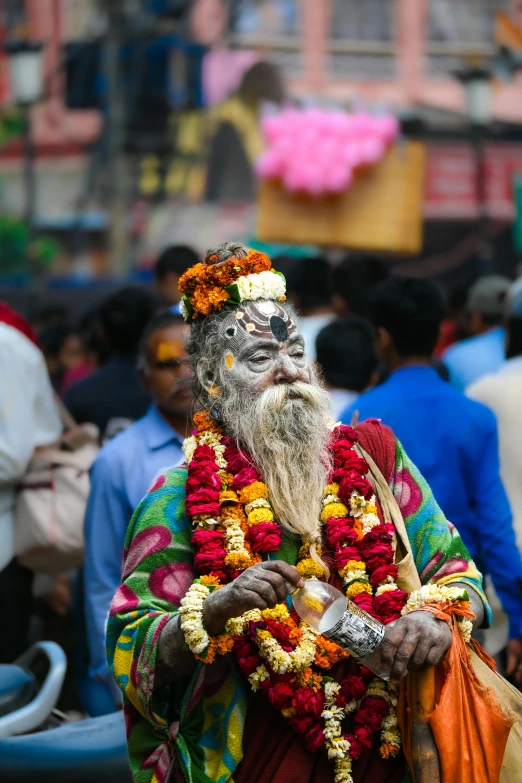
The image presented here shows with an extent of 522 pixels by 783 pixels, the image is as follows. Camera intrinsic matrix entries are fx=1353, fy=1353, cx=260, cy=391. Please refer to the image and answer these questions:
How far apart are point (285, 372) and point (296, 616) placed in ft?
1.95

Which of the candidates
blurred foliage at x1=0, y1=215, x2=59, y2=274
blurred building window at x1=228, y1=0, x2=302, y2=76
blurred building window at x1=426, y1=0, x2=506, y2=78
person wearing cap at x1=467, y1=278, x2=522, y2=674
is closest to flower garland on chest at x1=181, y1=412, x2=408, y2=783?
person wearing cap at x1=467, y1=278, x2=522, y2=674

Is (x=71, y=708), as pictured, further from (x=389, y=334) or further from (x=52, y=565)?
(x=389, y=334)

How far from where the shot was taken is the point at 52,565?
523cm

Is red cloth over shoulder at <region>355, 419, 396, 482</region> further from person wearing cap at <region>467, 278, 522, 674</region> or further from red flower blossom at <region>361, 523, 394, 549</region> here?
person wearing cap at <region>467, 278, 522, 674</region>

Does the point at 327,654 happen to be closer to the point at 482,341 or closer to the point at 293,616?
the point at 293,616

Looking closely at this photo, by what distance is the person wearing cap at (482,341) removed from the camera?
6.89 meters

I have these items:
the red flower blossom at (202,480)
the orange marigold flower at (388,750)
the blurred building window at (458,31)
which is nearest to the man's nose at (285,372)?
the red flower blossom at (202,480)

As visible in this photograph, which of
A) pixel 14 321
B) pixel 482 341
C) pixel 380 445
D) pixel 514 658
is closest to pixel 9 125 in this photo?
pixel 482 341

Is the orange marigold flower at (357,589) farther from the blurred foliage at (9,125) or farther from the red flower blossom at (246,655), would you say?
the blurred foliage at (9,125)

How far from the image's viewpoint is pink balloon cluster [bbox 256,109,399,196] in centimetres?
835

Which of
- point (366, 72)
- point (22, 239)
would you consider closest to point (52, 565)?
point (22, 239)

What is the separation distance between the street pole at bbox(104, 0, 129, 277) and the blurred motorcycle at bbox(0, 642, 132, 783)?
37.0 ft

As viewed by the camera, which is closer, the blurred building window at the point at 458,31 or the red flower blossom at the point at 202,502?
the red flower blossom at the point at 202,502

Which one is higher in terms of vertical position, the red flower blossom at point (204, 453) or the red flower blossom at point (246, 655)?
the red flower blossom at point (204, 453)
